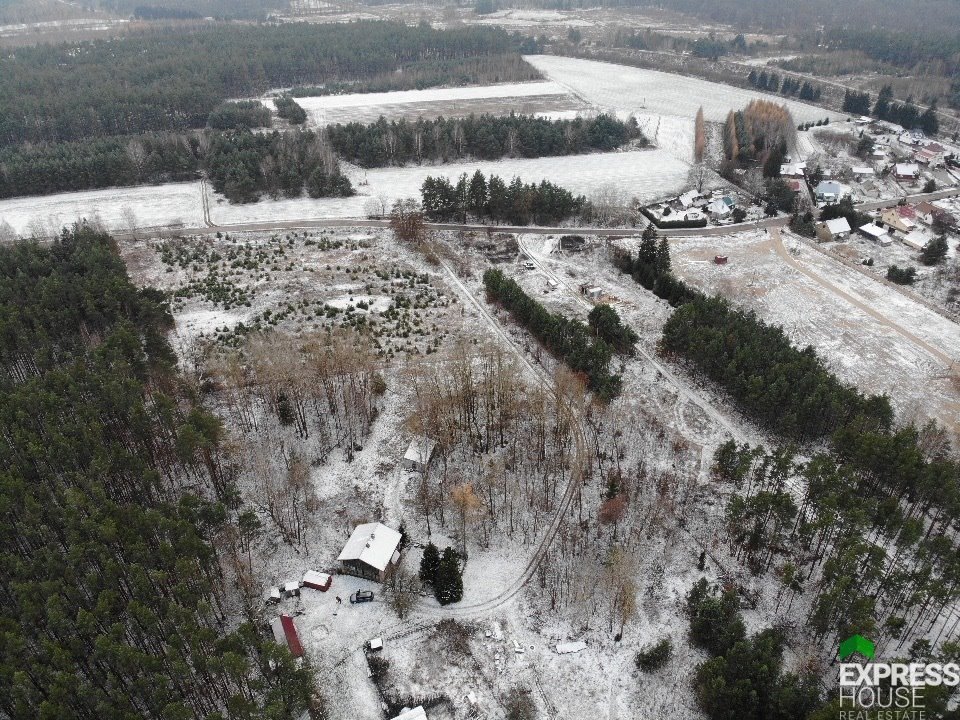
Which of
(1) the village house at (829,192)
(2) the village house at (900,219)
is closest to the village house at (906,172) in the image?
(1) the village house at (829,192)

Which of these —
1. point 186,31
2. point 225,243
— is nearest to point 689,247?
point 225,243

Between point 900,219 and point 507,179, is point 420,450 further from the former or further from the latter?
point 900,219

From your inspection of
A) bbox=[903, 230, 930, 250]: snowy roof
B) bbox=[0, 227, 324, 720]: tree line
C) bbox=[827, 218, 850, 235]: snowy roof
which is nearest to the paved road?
bbox=[903, 230, 930, 250]: snowy roof

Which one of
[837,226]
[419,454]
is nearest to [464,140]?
[837,226]

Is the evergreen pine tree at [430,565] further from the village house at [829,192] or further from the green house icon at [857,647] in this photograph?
the village house at [829,192]

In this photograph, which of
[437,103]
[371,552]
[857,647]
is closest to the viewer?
[857,647]

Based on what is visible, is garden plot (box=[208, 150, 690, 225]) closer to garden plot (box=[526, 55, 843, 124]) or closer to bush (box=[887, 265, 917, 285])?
garden plot (box=[526, 55, 843, 124])

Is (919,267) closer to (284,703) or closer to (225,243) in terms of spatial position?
(284,703)
